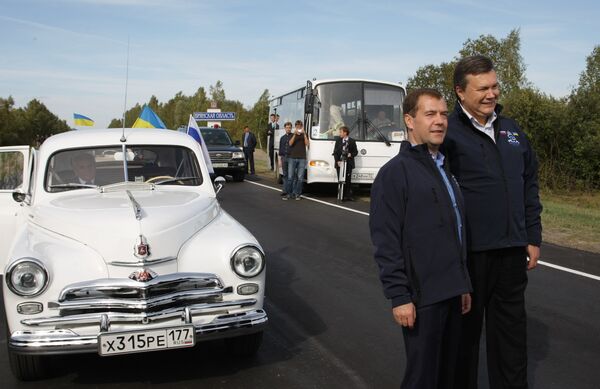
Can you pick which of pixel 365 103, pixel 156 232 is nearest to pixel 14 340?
pixel 156 232

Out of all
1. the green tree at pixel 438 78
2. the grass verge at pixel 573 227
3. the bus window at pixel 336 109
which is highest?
the green tree at pixel 438 78

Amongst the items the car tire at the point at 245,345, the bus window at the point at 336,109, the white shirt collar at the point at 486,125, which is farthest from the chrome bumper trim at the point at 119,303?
the bus window at the point at 336,109

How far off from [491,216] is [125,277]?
8.02 feet

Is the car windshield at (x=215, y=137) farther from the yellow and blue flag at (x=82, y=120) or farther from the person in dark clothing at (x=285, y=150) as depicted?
the yellow and blue flag at (x=82, y=120)

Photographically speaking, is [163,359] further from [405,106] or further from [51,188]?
[405,106]

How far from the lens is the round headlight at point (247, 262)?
454 centimetres

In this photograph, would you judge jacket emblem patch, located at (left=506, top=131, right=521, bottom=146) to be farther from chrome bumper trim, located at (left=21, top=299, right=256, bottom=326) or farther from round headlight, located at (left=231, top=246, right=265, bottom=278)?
chrome bumper trim, located at (left=21, top=299, right=256, bottom=326)

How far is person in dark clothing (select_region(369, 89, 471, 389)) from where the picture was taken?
118 inches

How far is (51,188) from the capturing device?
5676mm

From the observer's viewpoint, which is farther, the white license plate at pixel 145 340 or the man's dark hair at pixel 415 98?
the white license plate at pixel 145 340

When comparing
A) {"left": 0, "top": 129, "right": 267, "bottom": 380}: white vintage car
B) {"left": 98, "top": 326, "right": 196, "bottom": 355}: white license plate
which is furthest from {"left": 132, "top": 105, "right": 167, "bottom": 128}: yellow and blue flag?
{"left": 98, "top": 326, "right": 196, "bottom": 355}: white license plate

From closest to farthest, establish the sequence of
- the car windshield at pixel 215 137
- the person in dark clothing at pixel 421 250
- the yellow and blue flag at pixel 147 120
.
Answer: the person in dark clothing at pixel 421 250, the yellow and blue flag at pixel 147 120, the car windshield at pixel 215 137

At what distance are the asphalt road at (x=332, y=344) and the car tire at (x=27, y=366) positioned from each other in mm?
63

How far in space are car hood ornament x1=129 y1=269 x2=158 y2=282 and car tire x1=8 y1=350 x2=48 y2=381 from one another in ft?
2.90
